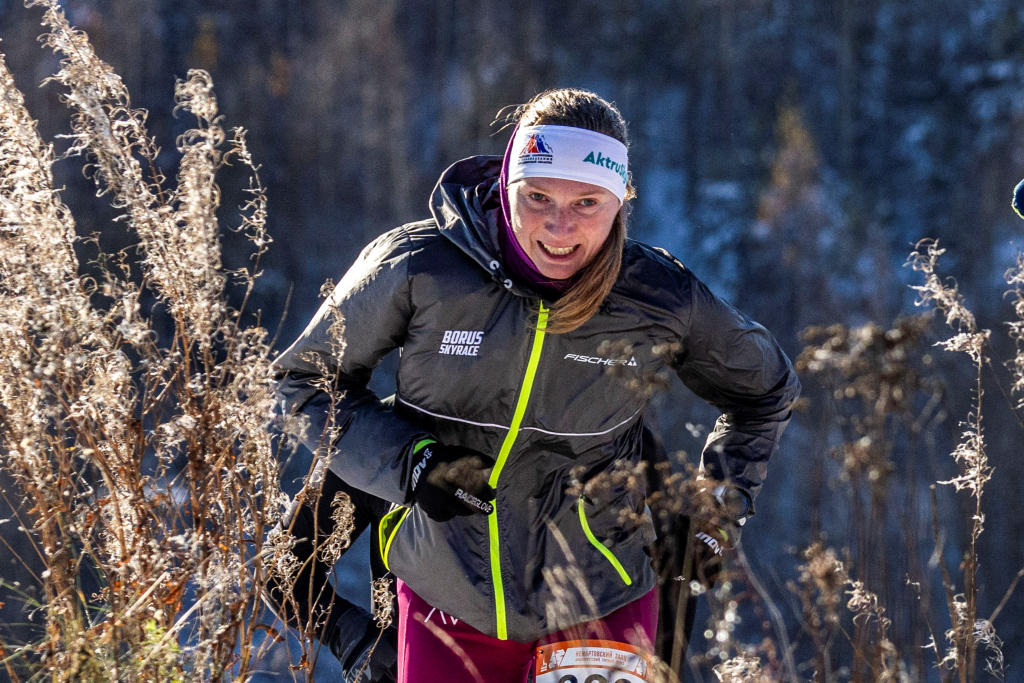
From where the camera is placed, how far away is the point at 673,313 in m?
2.24

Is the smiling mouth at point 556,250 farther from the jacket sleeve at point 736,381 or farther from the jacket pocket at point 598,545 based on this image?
the jacket pocket at point 598,545

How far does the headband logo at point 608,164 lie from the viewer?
2.20m

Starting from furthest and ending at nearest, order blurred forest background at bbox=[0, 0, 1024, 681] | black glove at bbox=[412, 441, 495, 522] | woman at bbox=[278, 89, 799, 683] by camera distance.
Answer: blurred forest background at bbox=[0, 0, 1024, 681] < woman at bbox=[278, 89, 799, 683] < black glove at bbox=[412, 441, 495, 522]

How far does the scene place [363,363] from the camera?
2.24 m

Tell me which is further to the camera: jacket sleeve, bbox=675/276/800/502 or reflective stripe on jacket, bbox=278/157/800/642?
jacket sleeve, bbox=675/276/800/502

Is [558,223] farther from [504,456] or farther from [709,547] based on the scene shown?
[709,547]

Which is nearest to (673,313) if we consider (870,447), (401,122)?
(870,447)

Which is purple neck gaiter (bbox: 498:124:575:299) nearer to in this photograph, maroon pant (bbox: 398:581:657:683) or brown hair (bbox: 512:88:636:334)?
brown hair (bbox: 512:88:636:334)

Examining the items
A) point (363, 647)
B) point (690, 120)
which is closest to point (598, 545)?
point (363, 647)

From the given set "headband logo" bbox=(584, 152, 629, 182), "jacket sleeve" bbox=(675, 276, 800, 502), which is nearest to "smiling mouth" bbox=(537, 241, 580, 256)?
"headband logo" bbox=(584, 152, 629, 182)

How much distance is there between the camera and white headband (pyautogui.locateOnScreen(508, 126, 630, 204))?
216cm

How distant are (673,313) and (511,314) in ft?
1.35

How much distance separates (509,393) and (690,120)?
30.6ft

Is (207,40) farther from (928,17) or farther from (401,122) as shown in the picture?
(928,17)
